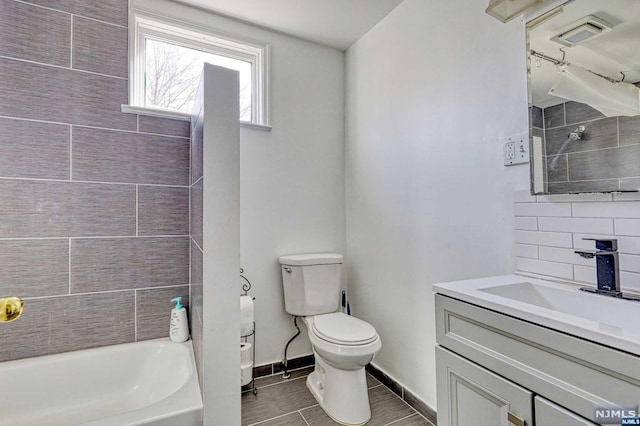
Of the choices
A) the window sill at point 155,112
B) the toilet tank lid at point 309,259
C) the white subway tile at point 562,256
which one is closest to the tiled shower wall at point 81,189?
the window sill at point 155,112

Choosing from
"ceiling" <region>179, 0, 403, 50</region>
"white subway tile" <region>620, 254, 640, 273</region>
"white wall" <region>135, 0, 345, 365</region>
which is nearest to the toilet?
"white wall" <region>135, 0, 345, 365</region>

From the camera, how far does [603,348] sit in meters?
0.70

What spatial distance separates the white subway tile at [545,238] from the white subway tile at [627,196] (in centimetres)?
20

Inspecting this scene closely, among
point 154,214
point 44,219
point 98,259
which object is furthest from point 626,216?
point 44,219

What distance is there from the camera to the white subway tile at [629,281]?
1.05m

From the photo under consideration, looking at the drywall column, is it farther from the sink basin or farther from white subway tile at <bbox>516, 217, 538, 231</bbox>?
white subway tile at <bbox>516, 217, 538, 231</bbox>

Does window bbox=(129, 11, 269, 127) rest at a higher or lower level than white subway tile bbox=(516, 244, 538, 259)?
higher

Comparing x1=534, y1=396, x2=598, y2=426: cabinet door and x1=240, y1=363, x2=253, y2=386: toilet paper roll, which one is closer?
x1=534, y1=396, x2=598, y2=426: cabinet door

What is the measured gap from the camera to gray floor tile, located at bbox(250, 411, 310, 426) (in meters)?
1.74

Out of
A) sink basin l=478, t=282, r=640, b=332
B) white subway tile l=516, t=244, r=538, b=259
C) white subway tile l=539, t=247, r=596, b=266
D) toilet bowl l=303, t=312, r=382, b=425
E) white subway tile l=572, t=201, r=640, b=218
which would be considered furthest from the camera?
toilet bowl l=303, t=312, r=382, b=425

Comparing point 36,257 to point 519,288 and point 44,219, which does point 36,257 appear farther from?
point 519,288

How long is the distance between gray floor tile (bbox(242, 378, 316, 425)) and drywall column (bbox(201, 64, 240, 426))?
2.30ft

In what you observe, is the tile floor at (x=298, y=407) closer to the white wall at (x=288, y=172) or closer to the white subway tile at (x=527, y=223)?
the white wall at (x=288, y=172)

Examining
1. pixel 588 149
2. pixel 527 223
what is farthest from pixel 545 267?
pixel 588 149
